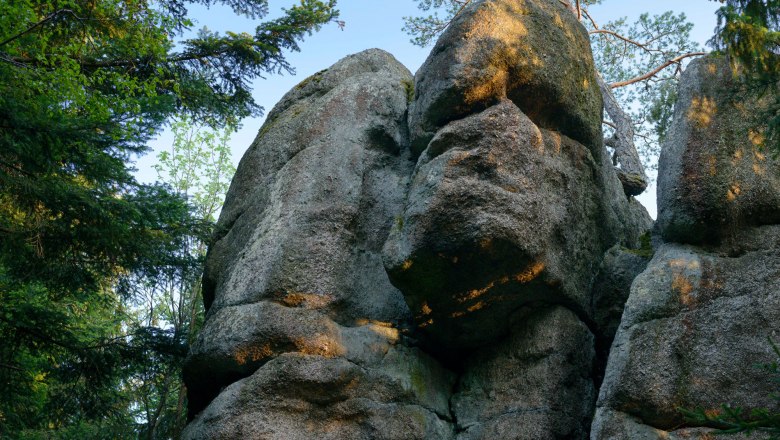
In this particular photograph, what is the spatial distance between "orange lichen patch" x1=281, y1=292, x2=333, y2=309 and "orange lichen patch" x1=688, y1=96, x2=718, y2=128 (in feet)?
15.2

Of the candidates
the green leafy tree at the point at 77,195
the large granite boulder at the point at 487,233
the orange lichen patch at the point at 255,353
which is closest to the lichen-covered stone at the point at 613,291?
the large granite boulder at the point at 487,233

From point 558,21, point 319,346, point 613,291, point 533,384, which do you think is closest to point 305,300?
point 319,346

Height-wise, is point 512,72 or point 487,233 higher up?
point 512,72

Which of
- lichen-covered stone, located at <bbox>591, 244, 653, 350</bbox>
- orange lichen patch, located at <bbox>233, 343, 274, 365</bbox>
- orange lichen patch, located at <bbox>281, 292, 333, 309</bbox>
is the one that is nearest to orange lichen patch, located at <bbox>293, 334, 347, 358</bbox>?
orange lichen patch, located at <bbox>233, 343, 274, 365</bbox>

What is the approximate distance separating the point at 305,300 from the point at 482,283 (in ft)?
6.80

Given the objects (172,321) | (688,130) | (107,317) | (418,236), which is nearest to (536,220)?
(418,236)

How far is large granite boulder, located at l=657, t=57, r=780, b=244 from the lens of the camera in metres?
7.39

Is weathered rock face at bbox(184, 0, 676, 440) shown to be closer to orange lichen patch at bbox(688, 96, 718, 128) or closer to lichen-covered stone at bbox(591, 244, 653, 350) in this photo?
lichen-covered stone at bbox(591, 244, 653, 350)

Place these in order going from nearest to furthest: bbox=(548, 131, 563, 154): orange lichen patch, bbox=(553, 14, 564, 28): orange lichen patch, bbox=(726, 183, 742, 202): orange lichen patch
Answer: bbox=(726, 183, 742, 202): orange lichen patch → bbox=(548, 131, 563, 154): orange lichen patch → bbox=(553, 14, 564, 28): orange lichen patch

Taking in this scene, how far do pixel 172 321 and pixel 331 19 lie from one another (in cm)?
869

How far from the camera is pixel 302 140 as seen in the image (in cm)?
1020

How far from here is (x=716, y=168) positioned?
24.7ft

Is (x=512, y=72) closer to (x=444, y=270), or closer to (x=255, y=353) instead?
(x=444, y=270)

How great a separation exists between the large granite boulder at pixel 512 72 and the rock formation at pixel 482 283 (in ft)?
0.09
